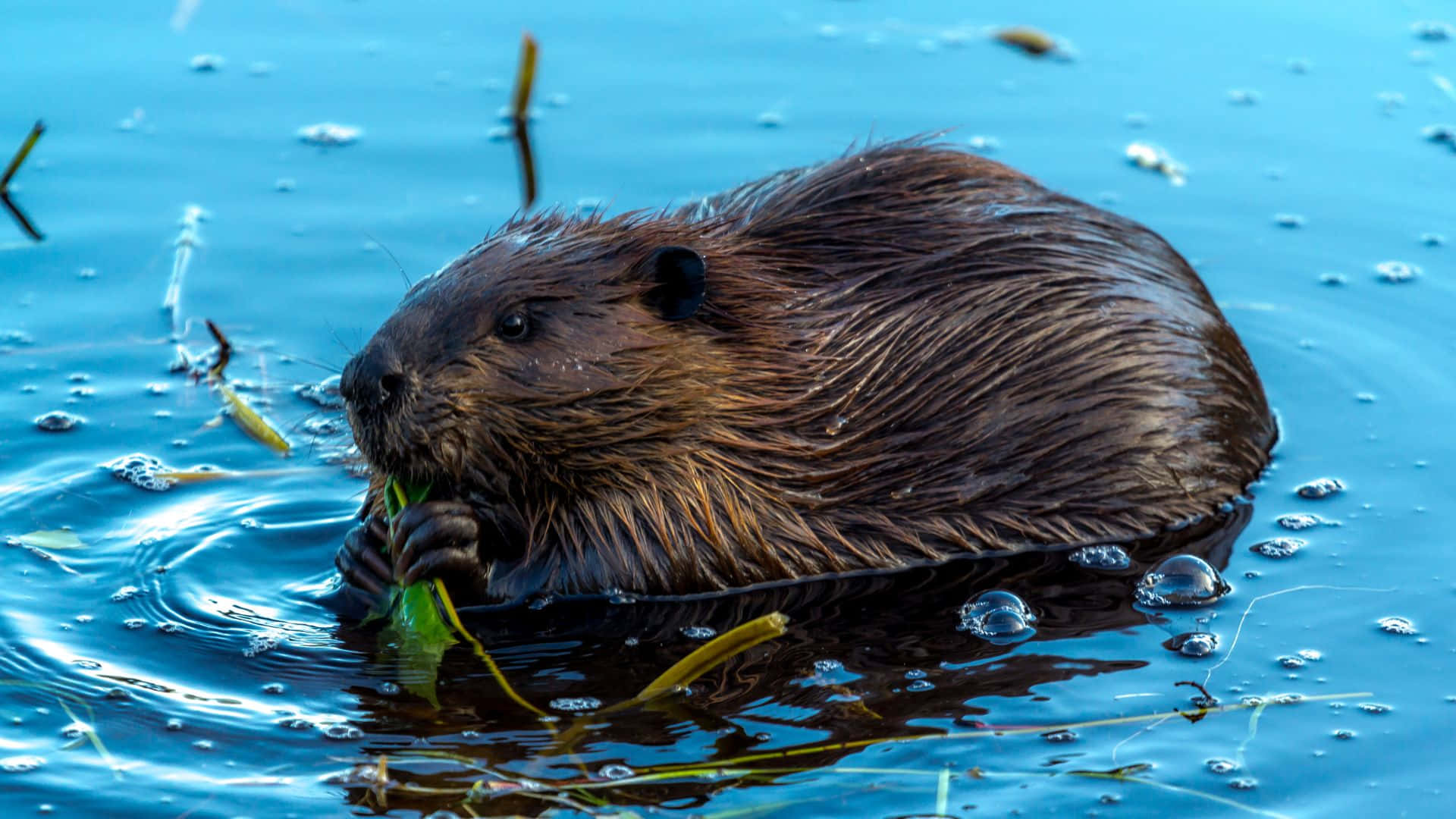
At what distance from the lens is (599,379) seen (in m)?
5.74

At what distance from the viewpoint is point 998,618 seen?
19.3 ft

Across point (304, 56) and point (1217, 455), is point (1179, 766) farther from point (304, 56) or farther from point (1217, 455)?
point (304, 56)

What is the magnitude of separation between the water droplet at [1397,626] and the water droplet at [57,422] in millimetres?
4514

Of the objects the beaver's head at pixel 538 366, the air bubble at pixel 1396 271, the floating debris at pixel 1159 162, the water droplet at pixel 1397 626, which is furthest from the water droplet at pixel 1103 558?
the floating debris at pixel 1159 162

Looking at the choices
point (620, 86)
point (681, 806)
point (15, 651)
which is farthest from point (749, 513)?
point (620, 86)

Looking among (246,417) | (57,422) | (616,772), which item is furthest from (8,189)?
(616,772)

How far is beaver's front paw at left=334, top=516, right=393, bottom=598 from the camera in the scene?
19.3ft

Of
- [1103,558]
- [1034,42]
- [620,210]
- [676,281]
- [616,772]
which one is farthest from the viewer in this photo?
[1034,42]

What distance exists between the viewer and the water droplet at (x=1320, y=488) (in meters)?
6.70

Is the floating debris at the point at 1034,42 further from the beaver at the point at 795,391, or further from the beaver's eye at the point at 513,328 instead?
the beaver's eye at the point at 513,328

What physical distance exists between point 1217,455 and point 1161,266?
0.67 metres

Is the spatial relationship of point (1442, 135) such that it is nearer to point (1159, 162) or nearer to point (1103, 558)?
point (1159, 162)

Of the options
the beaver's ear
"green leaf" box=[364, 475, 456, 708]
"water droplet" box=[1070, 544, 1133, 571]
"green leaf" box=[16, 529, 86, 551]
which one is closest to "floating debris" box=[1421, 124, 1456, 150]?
"water droplet" box=[1070, 544, 1133, 571]

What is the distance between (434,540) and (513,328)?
2.21 feet
